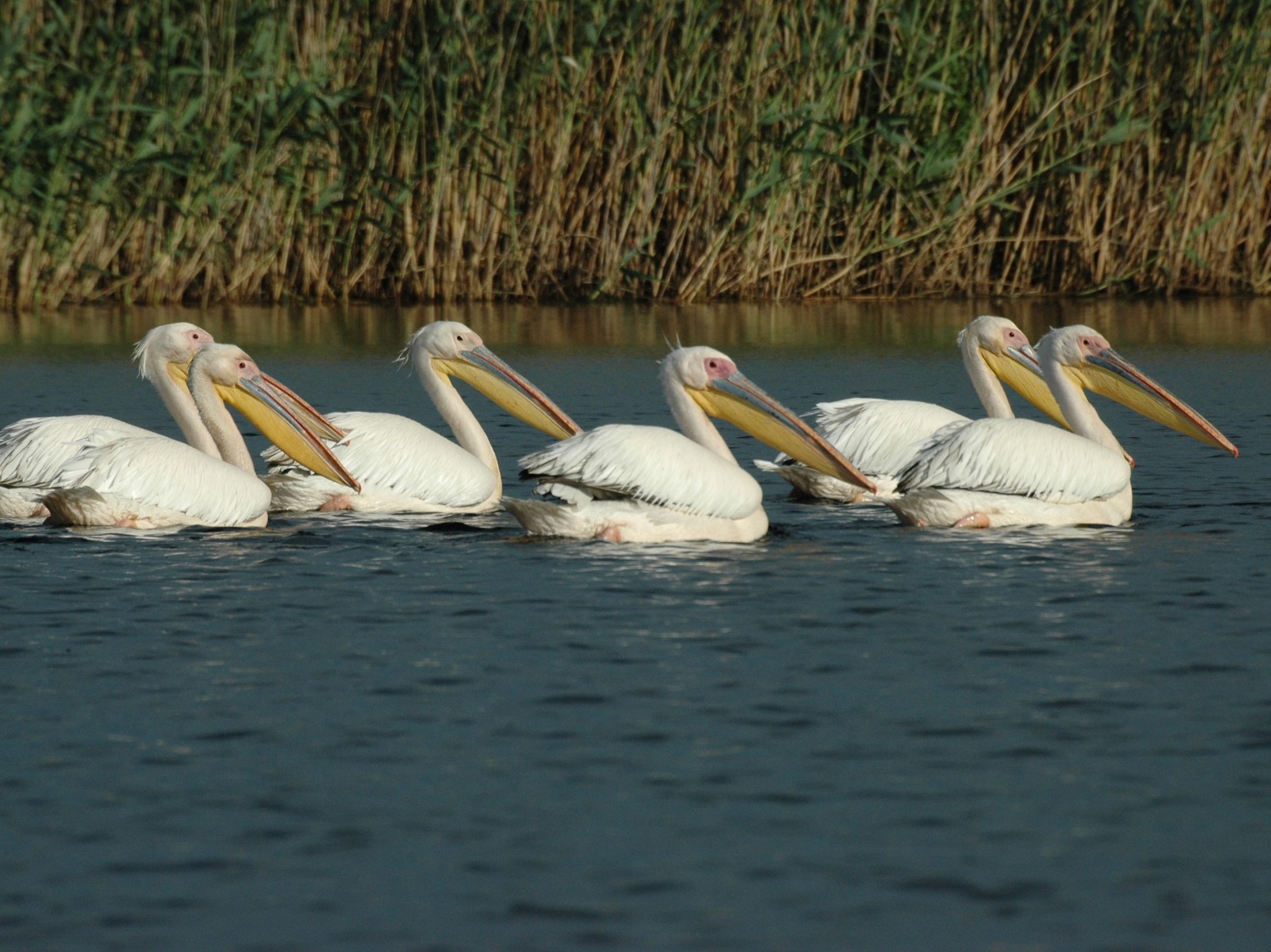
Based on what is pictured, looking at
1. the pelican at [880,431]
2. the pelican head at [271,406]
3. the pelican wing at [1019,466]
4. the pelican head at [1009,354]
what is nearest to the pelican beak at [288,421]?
the pelican head at [271,406]

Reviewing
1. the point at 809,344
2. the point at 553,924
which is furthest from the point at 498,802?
the point at 809,344

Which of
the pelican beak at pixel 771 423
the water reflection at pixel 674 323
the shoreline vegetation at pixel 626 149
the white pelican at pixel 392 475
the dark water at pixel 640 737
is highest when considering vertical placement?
the shoreline vegetation at pixel 626 149

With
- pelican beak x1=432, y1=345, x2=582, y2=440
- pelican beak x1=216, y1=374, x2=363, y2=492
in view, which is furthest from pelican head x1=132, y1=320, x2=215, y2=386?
pelican beak x1=432, y1=345, x2=582, y2=440

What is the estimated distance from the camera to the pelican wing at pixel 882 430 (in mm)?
7742

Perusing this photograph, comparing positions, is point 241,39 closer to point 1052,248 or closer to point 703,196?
point 703,196

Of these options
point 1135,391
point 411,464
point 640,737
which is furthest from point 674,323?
point 640,737

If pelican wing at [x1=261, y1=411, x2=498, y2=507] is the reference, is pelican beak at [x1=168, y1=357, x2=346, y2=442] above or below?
above

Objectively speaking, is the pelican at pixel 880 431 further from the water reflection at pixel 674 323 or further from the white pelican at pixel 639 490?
the water reflection at pixel 674 323

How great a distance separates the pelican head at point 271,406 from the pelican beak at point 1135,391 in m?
2.85

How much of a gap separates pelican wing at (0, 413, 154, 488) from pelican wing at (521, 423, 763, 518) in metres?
1.53

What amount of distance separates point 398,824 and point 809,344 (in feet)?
31.4

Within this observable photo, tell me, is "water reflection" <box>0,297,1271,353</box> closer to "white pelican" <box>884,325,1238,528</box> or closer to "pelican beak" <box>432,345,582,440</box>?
"pelican beak" <box>432,345,582,440</box>

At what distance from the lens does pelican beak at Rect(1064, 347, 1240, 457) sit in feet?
25.1

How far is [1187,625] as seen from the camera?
17.7 ft
